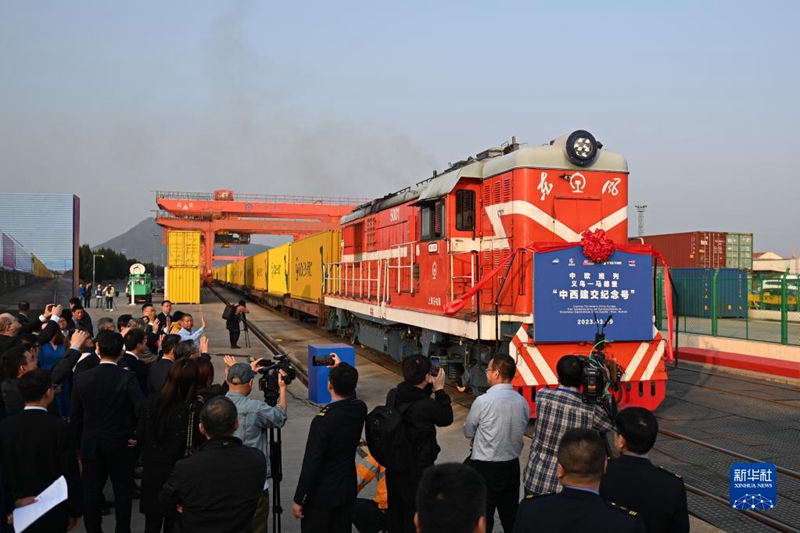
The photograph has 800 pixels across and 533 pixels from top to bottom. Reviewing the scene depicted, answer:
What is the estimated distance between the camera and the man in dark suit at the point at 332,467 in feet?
13.5

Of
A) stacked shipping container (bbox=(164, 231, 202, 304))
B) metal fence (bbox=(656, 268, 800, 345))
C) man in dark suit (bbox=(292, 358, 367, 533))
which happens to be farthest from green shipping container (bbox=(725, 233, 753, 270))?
man in dark suit (bbox=(292, 358, 367, 533))

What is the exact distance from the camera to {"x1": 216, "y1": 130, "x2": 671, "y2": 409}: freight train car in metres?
8.96

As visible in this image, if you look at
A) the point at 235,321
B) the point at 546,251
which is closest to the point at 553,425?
the point at 546,251

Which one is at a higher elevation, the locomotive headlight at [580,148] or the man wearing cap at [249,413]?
the locomotive headlight at [580,148]

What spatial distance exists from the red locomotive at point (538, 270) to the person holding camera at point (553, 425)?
12.7 feet

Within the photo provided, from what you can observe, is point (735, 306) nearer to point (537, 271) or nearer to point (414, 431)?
point (537, 271)

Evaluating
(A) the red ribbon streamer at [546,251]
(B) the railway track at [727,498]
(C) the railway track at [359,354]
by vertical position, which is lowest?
(C) the railway track at [359,354]

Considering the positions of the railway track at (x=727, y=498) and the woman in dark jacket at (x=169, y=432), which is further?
the railway track at (x=727, y=498)

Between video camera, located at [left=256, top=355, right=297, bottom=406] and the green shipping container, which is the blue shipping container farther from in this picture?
video camera, located at [left=256, top=355, right=297, bottom=406]

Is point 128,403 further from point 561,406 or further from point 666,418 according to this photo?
point 666,418

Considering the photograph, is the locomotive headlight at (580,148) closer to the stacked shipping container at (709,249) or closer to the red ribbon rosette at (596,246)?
the red ribbon rosette at (596,246)

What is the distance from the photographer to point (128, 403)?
5254 millimetres

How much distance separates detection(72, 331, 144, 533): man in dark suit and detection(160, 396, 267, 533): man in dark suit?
198 cm

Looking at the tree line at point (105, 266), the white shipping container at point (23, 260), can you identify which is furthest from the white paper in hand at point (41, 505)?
the tree line at point (105, 266)
